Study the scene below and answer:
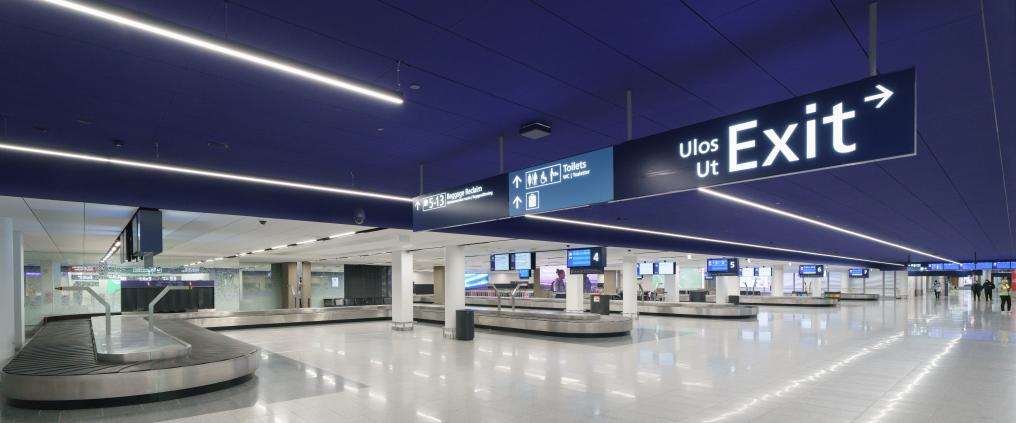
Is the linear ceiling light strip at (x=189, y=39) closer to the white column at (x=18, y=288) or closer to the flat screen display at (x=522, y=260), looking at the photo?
the white column at (x=18, y=288)

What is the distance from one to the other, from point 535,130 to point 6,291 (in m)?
12.9

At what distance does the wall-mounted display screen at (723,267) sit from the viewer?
29.3 metres

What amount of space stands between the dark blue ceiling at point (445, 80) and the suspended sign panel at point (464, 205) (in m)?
0.60

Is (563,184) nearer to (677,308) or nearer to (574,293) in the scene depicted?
(574,293)

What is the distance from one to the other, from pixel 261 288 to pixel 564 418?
31.2 meters

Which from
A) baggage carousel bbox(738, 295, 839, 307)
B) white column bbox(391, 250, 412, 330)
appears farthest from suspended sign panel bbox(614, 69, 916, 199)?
baggage carousel bbox(738, 295, 839, 307)

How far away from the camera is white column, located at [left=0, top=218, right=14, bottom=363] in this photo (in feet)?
37.0

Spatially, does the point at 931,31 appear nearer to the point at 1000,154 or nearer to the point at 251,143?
the point at 1000,154

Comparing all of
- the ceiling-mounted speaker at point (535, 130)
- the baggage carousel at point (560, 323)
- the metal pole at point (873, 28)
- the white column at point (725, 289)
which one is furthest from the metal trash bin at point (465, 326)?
the white column at point (725, 289)

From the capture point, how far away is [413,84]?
4.97 m

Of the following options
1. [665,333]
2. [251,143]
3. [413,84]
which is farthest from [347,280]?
[413,84]

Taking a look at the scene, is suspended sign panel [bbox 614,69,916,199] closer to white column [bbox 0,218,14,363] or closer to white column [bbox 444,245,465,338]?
white column [bbox 444,245,465,338]

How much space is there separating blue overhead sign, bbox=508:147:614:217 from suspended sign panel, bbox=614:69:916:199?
42 cm

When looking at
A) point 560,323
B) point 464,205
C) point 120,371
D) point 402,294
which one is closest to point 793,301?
point 560,323
